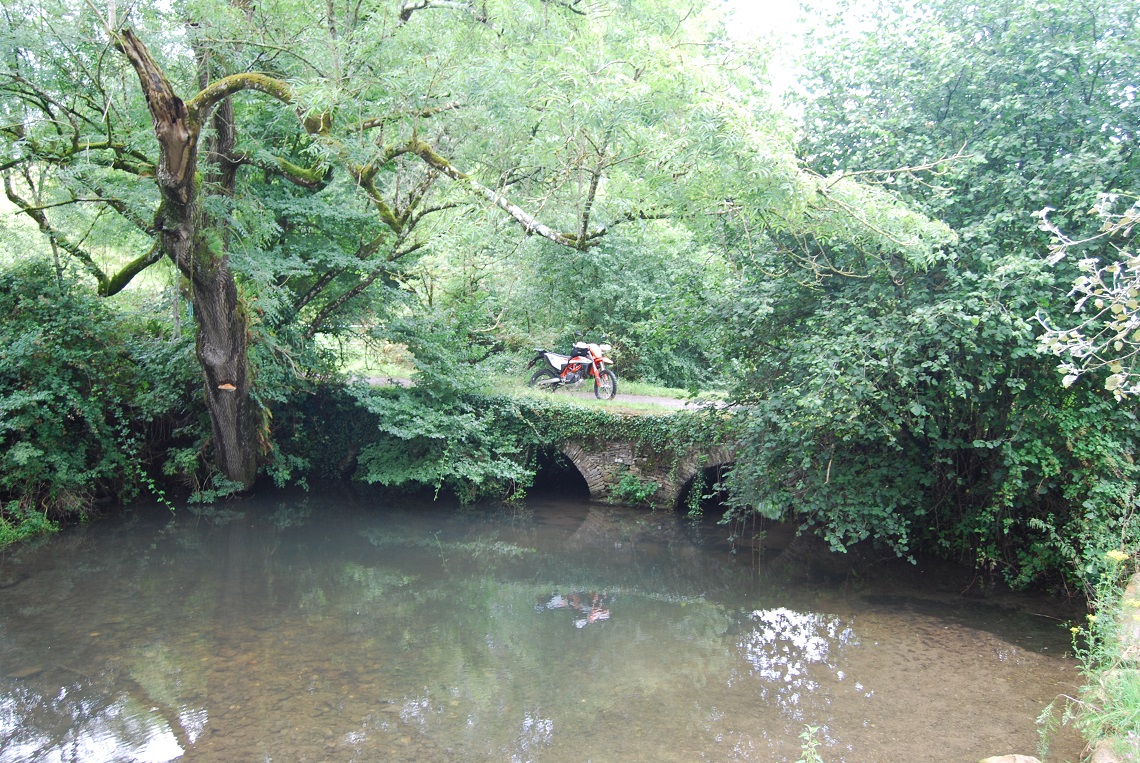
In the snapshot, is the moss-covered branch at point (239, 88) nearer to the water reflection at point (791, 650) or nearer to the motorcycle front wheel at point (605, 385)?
the water reflection at point (791, 650)

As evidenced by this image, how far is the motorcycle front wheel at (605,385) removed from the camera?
15406mm

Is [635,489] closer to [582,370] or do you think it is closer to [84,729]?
[582,370]

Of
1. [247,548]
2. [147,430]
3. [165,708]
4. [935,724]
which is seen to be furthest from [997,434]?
[147,430]

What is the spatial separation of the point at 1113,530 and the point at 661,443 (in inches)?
256

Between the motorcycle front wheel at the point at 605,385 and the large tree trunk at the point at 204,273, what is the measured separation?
607 centimetres

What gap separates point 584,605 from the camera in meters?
8.98

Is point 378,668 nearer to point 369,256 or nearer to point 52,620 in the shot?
point 52,620

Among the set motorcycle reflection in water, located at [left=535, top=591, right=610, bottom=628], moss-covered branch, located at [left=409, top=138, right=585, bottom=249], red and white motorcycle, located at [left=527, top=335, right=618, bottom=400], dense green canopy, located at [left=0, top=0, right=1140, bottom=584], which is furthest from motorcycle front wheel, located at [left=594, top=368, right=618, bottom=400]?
moss-covered branch, located at [left=409, top=138, right=585, bottom=249]

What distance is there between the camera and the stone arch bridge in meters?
12.6

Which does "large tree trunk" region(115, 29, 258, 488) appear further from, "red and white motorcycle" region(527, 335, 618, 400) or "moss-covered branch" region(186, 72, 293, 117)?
"red and white motorcycle" region(527, 335, 618, 400)

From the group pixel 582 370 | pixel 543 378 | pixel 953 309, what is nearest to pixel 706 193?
pixel 953 309

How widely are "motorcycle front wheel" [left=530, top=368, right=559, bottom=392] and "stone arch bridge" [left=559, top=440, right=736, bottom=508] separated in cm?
227

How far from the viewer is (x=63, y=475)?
427 inches

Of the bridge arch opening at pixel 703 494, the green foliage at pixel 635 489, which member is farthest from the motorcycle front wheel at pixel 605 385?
the bridge arch opening at pixel 703 494
